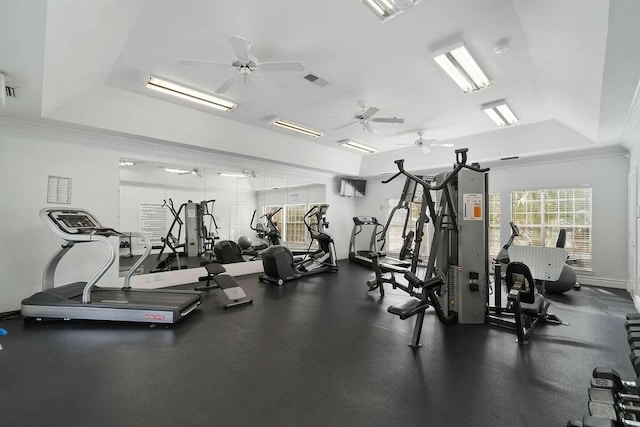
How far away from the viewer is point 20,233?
4.17 meters

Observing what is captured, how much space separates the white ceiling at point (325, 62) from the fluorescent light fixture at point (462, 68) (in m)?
0.09

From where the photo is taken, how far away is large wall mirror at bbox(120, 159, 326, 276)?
5.40m

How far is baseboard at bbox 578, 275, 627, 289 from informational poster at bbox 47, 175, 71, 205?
9914 mm

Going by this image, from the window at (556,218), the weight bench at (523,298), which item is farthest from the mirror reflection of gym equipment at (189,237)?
the window at (556,218)

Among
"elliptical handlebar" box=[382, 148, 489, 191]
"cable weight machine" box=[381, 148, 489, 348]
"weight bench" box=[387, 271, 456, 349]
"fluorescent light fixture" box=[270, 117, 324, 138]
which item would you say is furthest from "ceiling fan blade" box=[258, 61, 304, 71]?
"weight bench" box=[387, 271, 456, 349]

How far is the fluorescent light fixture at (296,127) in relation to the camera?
575 centimetres

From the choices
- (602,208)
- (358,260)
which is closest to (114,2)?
(358,260)

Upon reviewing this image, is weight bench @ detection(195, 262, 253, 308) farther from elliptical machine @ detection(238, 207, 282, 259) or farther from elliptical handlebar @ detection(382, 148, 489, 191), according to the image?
elliptical handlebar @ detection(382, 148, 489, 191)

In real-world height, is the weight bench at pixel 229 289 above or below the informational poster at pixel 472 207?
below

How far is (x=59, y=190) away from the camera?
448 cm

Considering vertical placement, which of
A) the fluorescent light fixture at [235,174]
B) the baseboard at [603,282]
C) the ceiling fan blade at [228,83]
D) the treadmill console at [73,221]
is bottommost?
the baseboard at [603,282]

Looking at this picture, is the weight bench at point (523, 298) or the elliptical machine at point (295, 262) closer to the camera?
the weight bench at point (523, 298)

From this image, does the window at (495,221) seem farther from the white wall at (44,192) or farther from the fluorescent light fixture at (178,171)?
the white wall at (44,192)

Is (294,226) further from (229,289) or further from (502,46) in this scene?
(502,46)
